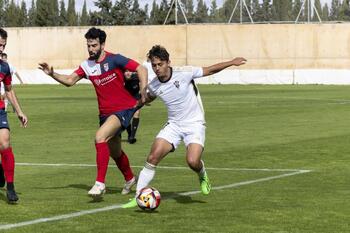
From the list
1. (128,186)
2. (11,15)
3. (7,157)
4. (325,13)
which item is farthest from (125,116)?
(11,15)

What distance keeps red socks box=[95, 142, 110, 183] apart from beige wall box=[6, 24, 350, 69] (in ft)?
190

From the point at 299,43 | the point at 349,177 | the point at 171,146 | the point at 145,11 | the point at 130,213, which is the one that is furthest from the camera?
the point at 145,11

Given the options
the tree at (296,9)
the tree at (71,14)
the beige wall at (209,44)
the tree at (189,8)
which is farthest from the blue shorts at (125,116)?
the tree at (71,14)

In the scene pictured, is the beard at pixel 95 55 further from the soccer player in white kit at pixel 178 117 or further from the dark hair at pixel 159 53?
the dark hair at pixel 159 53

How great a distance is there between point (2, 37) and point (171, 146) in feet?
8.68

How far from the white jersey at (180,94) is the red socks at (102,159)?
0.99 meters

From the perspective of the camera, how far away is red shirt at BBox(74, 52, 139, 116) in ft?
41.1

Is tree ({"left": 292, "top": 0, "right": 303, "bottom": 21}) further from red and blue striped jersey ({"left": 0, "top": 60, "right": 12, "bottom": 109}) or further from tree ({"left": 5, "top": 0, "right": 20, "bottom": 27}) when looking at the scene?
red and blue striped jersey ({"left": 0, "top": 60, "right": 12, "bottom": 109})

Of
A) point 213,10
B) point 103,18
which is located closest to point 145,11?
point 103,18

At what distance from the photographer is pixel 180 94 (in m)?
11.8

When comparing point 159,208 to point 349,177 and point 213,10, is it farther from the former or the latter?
point 213,10

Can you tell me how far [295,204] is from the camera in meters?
11.7

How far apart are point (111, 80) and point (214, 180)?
115 inches

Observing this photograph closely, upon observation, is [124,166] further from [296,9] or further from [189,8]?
[189,8]
